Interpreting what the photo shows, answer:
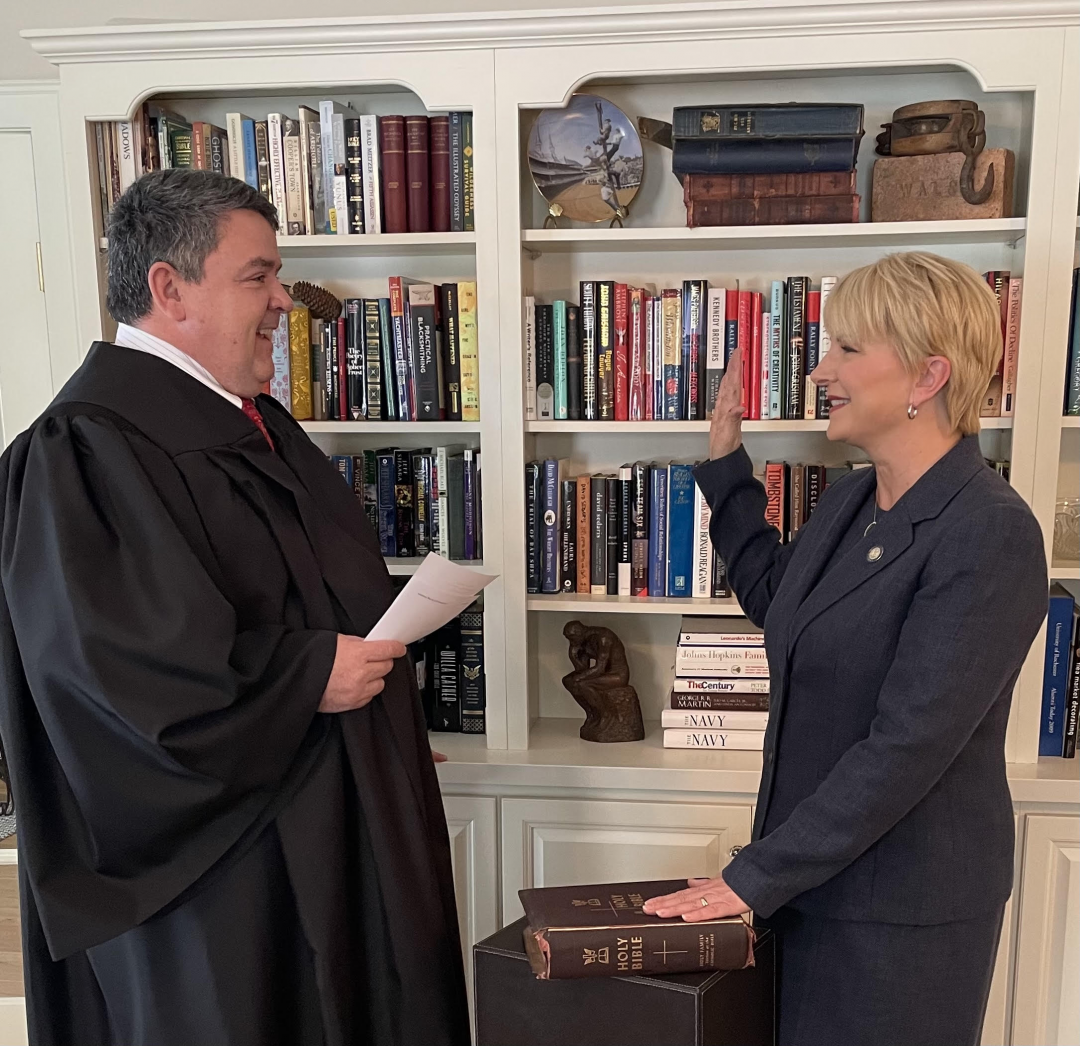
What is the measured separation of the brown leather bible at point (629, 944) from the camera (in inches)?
49.2

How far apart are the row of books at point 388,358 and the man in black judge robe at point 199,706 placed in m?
0.57

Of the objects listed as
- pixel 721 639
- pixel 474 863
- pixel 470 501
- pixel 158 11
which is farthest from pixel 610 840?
pixel 158 11

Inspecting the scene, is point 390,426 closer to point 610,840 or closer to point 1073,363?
point 610,840

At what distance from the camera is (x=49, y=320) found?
91.0 inches

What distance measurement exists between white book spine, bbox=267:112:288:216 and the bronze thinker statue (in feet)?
3.38

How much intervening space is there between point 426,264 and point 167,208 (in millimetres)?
923

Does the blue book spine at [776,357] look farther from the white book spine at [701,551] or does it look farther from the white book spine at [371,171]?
the white book spine at [371,171]

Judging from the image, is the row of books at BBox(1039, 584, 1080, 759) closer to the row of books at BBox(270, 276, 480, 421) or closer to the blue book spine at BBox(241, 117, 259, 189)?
the row of books at BBox(270, 276, 480, 421)

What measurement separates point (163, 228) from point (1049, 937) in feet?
6.57

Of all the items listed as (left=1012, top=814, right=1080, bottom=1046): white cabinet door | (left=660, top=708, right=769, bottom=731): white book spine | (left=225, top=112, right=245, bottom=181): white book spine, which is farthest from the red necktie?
(left=1012, top=814, right=1080, bottom=1046): white cabinet door

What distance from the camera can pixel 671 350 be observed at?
2.11 meters

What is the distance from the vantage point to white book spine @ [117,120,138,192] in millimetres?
2047

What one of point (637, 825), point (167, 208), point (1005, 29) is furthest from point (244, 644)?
point (1005, 29)

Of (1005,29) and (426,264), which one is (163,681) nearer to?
(426,264)
